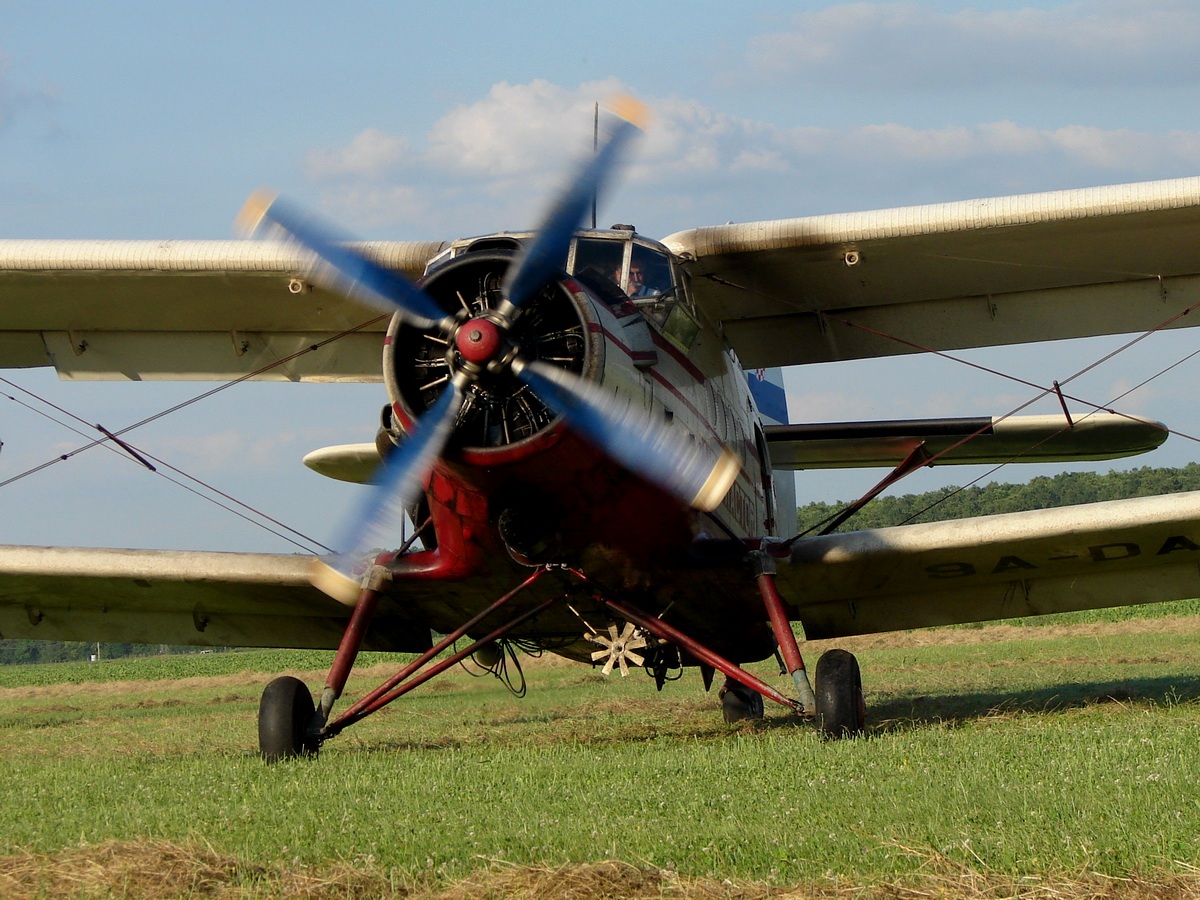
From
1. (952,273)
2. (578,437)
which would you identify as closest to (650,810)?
(578,437)

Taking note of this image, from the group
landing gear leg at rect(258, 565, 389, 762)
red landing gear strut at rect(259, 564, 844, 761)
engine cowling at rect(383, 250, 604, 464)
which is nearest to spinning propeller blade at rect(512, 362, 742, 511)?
engine cowling at rect(383, 250, 604, 464)

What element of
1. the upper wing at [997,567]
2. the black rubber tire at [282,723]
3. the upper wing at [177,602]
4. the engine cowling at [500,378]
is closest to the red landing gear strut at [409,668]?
the black rubber tire at [282,723]

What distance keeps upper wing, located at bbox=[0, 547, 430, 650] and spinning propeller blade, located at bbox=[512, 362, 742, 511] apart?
2177 mm

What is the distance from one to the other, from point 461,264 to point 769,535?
5.08 m

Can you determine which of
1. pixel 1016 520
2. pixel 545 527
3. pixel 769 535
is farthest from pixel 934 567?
pixel 545 527

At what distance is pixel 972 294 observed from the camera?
11.0 meters

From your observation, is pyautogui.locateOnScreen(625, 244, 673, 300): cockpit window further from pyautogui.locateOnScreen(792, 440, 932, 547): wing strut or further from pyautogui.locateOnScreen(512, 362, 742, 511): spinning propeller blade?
pyautogui.locateOnScreen(792, 440, 932, 547): wing strut

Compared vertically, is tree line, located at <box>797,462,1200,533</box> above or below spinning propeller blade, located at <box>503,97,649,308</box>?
above

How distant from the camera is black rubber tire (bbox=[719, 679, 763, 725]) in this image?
1235 cm

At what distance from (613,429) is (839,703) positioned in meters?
2.28

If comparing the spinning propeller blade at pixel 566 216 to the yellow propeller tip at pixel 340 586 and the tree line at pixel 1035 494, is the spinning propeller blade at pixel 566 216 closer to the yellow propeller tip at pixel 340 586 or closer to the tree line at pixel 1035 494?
the yellow propeller tip at pixel 340 586

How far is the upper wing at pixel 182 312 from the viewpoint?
1027 cm

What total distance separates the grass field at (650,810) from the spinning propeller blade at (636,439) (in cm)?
158

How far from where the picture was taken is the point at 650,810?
5.43m
